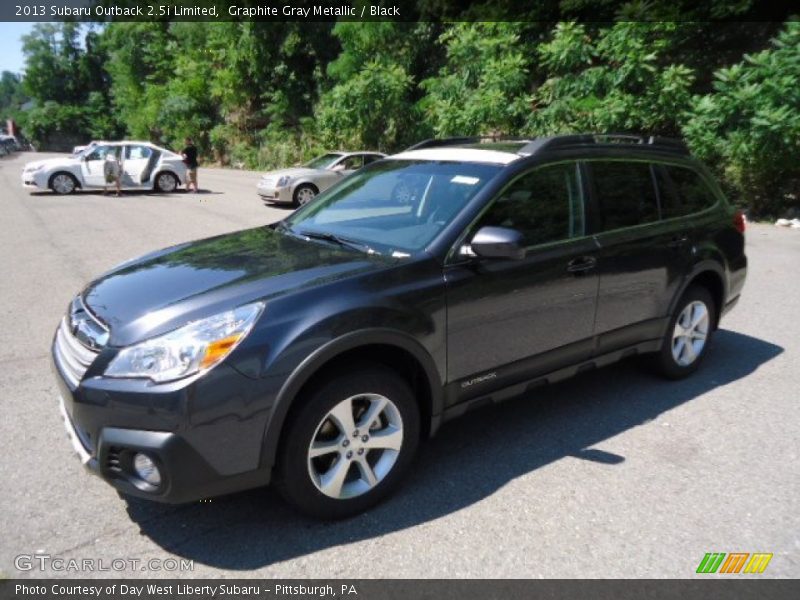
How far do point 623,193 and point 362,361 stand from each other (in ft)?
7.31

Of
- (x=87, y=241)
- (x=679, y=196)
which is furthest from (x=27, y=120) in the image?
(x=679, y=196)

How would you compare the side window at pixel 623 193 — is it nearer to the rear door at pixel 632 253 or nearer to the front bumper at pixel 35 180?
the rear door at pixel 632 253

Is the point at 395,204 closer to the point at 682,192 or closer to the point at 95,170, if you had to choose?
the point at 682,192

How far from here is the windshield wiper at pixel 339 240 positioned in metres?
3.44

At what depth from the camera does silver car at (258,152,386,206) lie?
15469mm

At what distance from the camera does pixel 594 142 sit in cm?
415

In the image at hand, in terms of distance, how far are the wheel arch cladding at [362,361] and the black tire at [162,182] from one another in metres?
17.8

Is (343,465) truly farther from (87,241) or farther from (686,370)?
(87,241)

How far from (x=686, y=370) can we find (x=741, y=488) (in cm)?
155

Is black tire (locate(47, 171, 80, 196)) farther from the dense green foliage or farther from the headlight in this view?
the headlight

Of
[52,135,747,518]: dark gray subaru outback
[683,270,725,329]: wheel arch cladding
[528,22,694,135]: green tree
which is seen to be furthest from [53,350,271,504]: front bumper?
[528,22,694,135]: green tree

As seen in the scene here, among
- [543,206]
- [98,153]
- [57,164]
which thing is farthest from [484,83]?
[543,206]

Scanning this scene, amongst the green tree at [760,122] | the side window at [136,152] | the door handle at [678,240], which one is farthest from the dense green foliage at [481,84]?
the door handle at [678,240]
